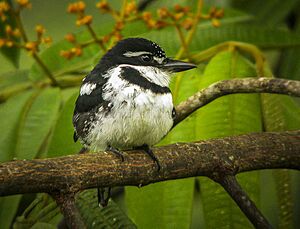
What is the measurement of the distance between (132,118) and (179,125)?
0.19m

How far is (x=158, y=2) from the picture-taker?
13.5 feet

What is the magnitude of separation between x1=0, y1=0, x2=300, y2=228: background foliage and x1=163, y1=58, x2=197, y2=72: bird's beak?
0.04 metres

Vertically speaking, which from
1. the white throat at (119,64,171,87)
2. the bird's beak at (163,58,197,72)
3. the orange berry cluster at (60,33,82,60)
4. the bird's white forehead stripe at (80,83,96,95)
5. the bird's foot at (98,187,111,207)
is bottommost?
the bird's foot at (98,187,111,207)

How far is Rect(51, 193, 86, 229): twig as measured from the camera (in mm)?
2006

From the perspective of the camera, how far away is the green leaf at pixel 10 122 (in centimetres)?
268

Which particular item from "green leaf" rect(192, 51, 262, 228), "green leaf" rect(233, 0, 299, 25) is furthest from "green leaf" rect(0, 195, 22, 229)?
"green leaf" rect(233, 0, 299, 25)

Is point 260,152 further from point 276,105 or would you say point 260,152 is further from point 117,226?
point 117,226

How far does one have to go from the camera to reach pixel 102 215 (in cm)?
233

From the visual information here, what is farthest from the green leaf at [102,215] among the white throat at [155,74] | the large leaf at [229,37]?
the large leaf at [229,37]

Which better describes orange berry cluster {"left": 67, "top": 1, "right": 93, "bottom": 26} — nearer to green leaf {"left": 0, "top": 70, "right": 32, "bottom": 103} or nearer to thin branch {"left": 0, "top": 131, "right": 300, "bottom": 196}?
green leaf {"left": 0, "top": 70, "right": 32, "bottom": 103}

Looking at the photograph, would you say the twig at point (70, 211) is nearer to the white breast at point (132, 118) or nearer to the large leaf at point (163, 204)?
the large leaf at point (163, 204)

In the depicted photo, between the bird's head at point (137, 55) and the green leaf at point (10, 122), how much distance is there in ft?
1.12

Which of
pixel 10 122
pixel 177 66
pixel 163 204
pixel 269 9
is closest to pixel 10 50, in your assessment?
pixel 10 122

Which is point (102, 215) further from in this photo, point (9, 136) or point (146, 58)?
point (146, 58)
